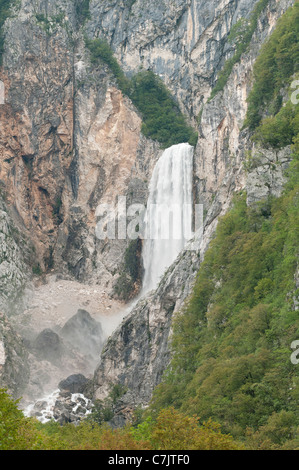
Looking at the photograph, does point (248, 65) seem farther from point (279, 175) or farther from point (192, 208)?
point (279, 175)

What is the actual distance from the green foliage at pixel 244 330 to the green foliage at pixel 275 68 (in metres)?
9.08

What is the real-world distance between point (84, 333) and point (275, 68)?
108 ft

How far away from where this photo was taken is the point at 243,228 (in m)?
41.7

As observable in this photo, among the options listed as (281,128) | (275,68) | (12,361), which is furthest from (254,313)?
(12,361)

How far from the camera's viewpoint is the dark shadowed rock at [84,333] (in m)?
64.9

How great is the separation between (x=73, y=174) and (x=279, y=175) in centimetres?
4030

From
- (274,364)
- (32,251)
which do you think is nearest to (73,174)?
(32,251)

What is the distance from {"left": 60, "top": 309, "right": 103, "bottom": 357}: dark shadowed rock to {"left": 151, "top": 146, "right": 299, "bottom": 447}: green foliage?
2194cm

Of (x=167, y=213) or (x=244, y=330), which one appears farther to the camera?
(x=167, y=213)

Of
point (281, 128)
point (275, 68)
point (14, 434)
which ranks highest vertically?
point (275, 68)

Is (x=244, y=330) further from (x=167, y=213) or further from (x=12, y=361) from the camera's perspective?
(x=167, y=213)

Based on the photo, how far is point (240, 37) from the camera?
69000 mm

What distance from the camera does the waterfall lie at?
226ft

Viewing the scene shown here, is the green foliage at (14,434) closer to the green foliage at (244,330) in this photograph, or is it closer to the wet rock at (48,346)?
the green foliage at (244,330)
